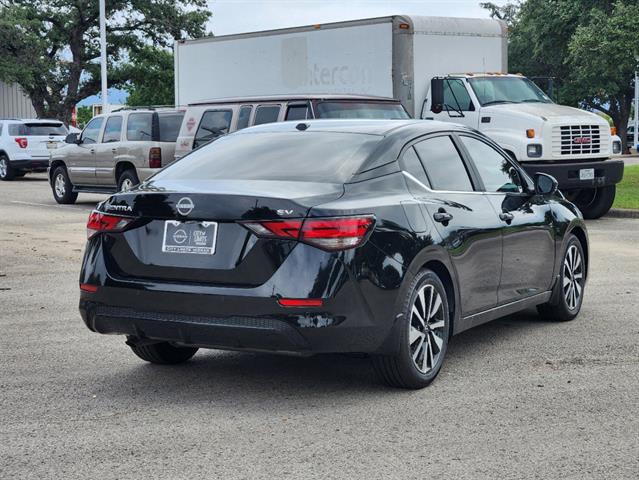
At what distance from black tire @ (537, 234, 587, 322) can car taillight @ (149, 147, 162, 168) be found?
38.7ft

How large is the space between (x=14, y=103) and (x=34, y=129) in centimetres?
2133

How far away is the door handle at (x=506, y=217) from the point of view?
24.7ft

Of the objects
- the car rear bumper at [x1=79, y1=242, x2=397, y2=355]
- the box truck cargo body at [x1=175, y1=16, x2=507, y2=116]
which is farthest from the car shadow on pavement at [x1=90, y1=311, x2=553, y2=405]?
the box truck cargo body at [x1=175, y1=16, x2=507, y2=116]

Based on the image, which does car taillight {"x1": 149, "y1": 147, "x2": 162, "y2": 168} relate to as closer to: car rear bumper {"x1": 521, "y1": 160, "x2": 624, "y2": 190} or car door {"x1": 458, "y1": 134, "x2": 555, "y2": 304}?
car rear bumper {"x1": 521, "y1": 160, "x2": 624, "y2": 190}

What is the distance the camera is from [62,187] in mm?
21922

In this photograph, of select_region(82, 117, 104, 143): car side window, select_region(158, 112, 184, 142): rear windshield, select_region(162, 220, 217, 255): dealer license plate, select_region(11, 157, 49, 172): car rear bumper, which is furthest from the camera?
select_region(11, 157, 49, 172): car rear bumper

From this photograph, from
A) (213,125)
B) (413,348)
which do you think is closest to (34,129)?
(213,125)

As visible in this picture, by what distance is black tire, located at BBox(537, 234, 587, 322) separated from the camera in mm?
8453

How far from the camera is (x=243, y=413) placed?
5891mm

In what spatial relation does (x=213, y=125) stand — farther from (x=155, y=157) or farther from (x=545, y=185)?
(x=545, y=185)

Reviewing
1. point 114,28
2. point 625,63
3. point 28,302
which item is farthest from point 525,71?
point 28,302

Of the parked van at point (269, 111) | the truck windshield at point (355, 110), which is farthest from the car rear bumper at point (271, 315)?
the truck windshield at point (355, 110)

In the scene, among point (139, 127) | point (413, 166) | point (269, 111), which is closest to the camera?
point (413, 166)

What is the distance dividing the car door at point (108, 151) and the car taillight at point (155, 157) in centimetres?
94
